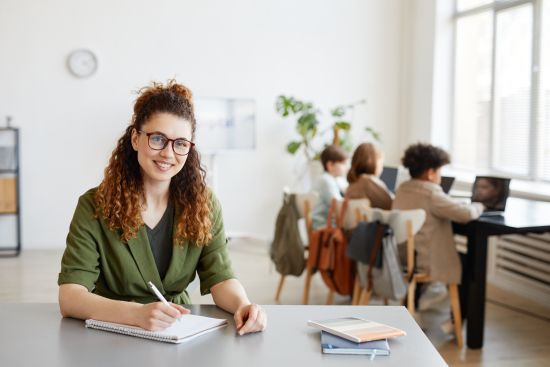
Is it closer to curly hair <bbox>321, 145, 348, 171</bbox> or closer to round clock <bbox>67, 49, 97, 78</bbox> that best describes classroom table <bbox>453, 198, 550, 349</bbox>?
curly hair <bbox>321, 145, 348, 171</bbox>

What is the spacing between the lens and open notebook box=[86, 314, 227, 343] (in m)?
1.67

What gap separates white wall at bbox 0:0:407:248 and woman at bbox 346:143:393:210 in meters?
2.75

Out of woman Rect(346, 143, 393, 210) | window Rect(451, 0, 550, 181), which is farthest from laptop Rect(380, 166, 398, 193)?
window Rect(451, 0, 550, 181)

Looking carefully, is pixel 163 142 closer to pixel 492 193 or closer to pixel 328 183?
pixel 492 193

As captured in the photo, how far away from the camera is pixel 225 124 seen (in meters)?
7.11

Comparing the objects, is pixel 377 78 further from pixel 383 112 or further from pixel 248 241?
pixel 248 241

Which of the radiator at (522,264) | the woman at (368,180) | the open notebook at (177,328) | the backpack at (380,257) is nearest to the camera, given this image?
the open notebook at (177,328)

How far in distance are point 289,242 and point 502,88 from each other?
262 cm

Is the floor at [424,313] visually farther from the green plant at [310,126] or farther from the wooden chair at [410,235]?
the green plant at [310,126]

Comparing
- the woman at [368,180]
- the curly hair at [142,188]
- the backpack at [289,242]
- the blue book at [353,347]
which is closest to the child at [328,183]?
the woman at [368,180]

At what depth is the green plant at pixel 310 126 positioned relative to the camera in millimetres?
6832

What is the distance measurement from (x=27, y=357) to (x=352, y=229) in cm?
286

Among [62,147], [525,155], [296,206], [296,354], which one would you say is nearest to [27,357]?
[296,354]

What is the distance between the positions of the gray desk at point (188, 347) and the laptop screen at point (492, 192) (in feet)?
8.36
